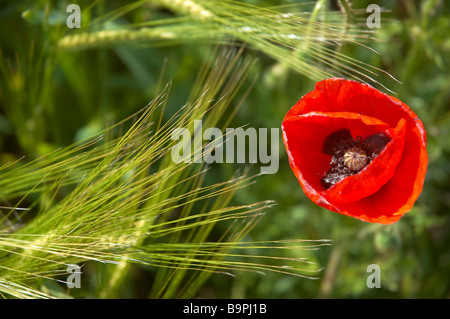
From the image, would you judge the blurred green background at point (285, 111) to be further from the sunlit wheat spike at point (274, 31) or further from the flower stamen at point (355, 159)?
the flower stamen at point (355, 159)

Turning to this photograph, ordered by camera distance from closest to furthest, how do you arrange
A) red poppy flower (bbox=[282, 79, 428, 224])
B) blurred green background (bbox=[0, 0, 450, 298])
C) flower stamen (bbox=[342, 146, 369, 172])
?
1. red poppy flower (bbox=[282, 79, 428, 224])
2. flower stamen (bbox=[342, 146, 369, 172])
3. blurred green background (bbox=[0, 0, 450, 298])

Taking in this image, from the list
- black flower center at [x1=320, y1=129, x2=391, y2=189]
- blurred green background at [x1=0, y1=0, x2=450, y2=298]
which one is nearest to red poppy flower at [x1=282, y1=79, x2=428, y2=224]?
black flower center at [x1=320, y1=129, x2=391, y2=189]

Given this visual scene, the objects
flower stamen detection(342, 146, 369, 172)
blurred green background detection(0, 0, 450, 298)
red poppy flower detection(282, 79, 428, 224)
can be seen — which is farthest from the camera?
blurred green background detection(0, 0, 450, 298)

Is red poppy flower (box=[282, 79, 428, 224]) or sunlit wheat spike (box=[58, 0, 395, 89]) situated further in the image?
sunlit wheat spike (box=[58, 0, 395, 89])

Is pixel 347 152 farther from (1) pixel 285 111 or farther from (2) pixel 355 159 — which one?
(1) pixel 285 111

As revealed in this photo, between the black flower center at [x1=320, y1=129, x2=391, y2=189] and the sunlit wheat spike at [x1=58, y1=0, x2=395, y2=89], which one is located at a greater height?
the sunlit wheat spike at [x1=58, y1=0, x2=395, y2=89]

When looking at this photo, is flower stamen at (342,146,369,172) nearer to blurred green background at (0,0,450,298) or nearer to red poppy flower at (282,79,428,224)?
red poppy flower at (282,79,428,224)

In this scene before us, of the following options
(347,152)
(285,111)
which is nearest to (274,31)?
(347,152)

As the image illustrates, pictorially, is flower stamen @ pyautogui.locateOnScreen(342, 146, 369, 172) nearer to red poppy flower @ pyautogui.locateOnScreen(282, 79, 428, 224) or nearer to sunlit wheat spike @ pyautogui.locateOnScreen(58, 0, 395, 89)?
red poppy flower @ pyautogui.locateOnScreen(282, 79, 428, 224)
